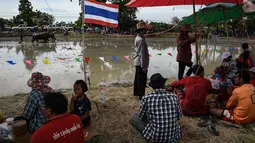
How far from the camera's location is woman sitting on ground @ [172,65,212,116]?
3916 mm

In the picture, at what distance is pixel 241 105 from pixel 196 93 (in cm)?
77

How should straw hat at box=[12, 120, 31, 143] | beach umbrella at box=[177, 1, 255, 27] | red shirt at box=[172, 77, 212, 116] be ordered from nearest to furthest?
straw hat at box=[12, 120, 31, 143]
red shirt at box=[172, 77, 212, 116]
beach umbrella at box=[177, 1, 255, 27]

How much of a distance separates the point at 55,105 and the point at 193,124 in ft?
9.23

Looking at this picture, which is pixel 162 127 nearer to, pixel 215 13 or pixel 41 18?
pixel 215 13

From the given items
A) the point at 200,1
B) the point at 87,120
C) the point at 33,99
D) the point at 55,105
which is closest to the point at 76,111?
the point at 87,120

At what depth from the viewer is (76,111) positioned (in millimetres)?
3480

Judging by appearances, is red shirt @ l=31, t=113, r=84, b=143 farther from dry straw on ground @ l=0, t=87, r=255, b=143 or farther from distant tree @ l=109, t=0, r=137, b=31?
distant tree @ l=109, t=0, r=137, b=31

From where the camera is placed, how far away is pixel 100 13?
541 centimetres

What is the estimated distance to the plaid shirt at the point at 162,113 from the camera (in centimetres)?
278

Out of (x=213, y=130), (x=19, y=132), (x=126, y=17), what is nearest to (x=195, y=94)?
(x=213, y=130)

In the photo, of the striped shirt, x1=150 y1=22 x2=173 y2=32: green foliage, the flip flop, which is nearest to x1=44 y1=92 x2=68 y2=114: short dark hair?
the flip flop

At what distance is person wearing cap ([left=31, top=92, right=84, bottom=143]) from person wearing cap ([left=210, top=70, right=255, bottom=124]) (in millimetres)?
2867

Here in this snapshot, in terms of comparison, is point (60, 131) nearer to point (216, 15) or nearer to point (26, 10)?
point (216, 15)

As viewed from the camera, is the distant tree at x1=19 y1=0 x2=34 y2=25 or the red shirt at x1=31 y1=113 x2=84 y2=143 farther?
the distant tree at x1=19 y1=0 x2=34 y2=25
